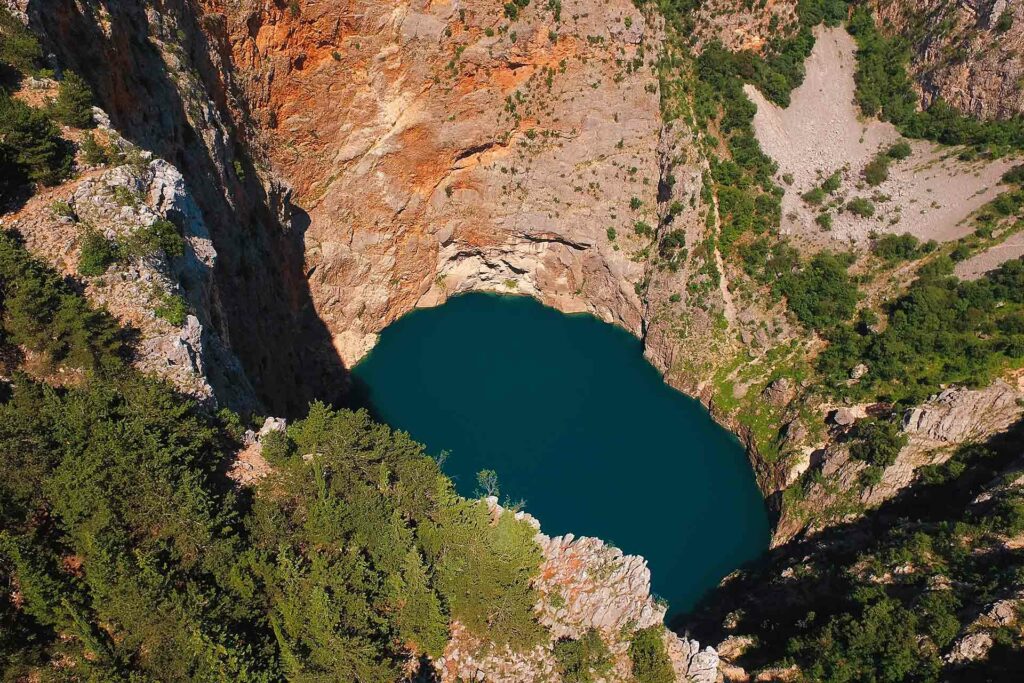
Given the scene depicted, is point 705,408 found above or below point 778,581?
above

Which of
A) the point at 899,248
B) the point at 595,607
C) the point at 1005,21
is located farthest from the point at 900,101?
the point at 595,607

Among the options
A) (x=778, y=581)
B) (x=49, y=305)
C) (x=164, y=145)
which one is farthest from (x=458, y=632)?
(x=164, y=145)

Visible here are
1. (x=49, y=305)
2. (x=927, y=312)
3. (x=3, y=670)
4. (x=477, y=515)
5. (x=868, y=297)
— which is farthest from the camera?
(x=868, y=297)

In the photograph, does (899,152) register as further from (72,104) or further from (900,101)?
(72,104)

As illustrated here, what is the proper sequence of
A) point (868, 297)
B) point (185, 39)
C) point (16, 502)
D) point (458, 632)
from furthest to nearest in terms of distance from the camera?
point (868, 297), point (185, 39), point (458, 632), point (16, 502)

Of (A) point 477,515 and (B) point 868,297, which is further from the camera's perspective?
(B) point 868,297

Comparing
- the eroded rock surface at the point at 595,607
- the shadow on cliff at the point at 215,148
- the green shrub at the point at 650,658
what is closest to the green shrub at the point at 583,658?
the eroded rock surface at the point at 595,607

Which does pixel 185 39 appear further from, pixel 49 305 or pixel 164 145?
pixel 49 305
